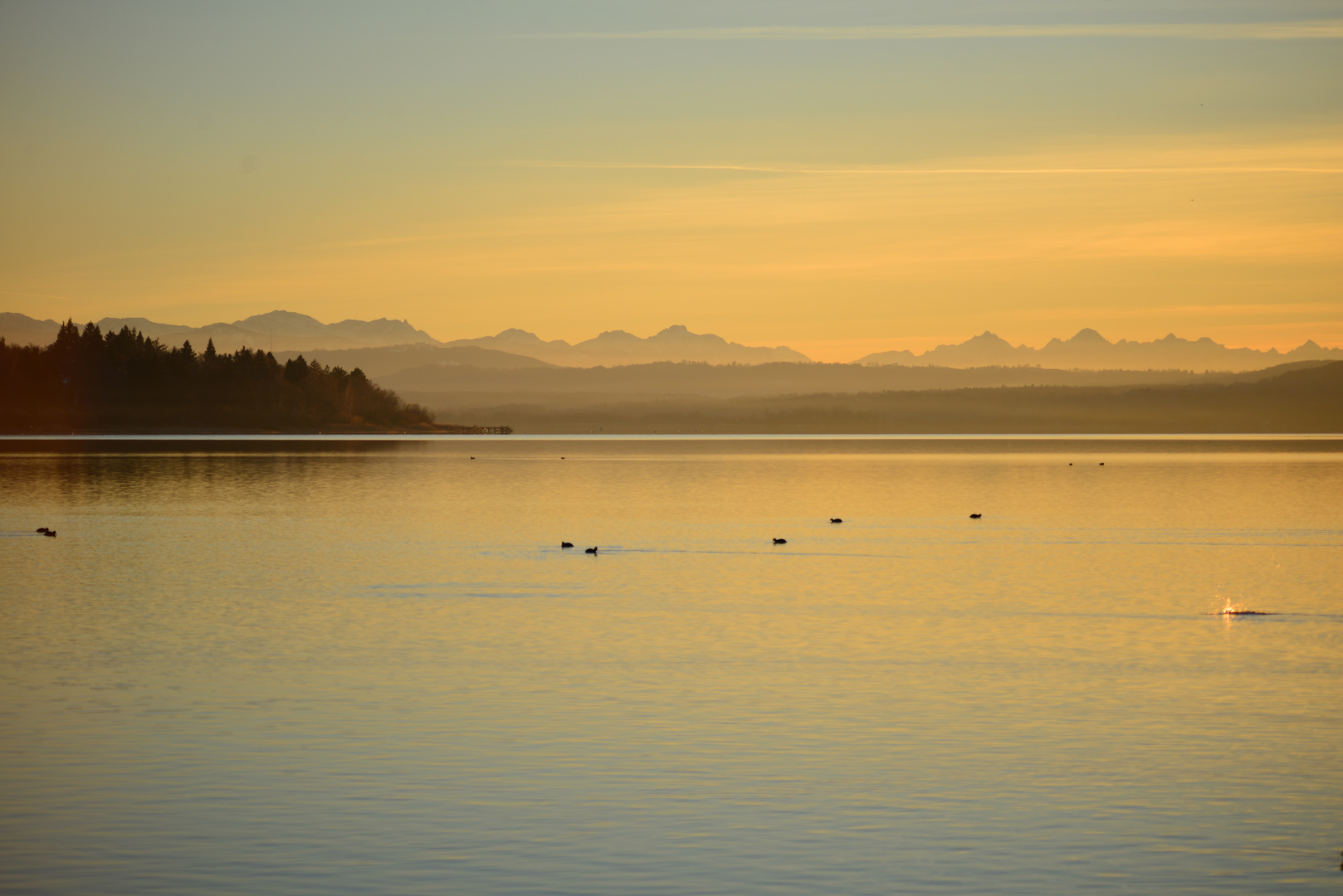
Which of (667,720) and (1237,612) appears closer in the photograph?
(667,720)

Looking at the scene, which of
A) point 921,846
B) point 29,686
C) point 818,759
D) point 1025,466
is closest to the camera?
point 921,846

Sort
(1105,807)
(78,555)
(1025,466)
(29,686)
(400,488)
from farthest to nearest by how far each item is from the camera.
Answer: (1025,466) → (400,488) → (78,555) → (29,686) → (1105,807)

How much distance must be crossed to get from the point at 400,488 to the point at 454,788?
95213 millimetres

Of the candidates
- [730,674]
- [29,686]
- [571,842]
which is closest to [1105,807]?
[571,842]

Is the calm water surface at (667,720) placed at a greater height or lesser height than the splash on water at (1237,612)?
greater

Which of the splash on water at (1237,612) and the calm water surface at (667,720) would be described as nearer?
the calm water surface at (667,720)

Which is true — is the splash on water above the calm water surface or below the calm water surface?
below

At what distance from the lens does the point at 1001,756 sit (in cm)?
2242

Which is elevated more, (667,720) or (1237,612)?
(667,720)

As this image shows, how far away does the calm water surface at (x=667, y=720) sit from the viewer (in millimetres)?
17312

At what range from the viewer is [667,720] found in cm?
2509

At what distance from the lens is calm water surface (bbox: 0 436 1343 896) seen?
17.3 m

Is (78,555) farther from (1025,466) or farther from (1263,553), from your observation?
(1025,466)

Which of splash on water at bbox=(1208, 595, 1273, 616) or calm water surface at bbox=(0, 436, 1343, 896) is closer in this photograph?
calm water surface at bbox=(0, 436, 1343, 896)
